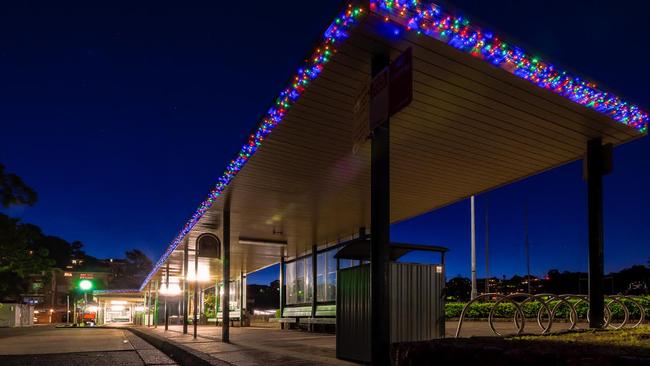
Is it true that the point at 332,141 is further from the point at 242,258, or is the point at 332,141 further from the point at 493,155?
the point at 242,258

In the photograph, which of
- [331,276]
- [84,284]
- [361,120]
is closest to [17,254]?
[84,284]

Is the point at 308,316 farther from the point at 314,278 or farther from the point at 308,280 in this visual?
the point at 308,280

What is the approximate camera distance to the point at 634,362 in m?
2.49

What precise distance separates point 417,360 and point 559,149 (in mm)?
7247

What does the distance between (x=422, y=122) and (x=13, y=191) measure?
71.9 feet

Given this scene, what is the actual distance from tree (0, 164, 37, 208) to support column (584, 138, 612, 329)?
76.5 ft

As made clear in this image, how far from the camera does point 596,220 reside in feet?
28.9

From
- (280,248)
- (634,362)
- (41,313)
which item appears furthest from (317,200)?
(41,313)

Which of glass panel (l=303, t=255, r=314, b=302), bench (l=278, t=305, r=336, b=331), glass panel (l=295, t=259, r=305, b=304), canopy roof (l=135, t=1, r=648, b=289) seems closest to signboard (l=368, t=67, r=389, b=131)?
canopy roof (l=135, t=1, r=648, b=289)

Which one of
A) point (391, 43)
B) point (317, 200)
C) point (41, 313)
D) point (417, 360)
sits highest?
point (391, 43)

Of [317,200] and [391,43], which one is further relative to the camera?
[317,200]

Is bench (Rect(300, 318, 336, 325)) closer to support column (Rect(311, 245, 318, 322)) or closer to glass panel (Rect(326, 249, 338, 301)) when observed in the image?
support column (Rect(311, 245, 318, 322))

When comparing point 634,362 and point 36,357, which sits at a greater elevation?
point 634,362

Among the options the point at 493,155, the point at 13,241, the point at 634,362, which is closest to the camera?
→ the point at 634,362
